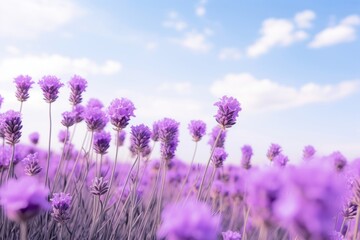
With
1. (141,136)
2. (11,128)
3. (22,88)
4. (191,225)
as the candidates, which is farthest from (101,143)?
(191,225)

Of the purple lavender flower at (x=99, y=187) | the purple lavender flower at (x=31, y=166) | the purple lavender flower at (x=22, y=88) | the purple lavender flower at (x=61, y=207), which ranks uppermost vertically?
the purple lavender flower at (x=22, y=88)

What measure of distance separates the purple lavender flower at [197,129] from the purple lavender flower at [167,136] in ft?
0.61

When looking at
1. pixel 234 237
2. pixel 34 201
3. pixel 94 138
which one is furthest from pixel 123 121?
pixel 34 201

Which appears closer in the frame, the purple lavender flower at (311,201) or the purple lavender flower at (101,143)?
the purple lavender flower at (311,201)

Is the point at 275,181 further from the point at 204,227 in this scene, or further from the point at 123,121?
the point at 123,121

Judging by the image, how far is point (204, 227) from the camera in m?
1.17

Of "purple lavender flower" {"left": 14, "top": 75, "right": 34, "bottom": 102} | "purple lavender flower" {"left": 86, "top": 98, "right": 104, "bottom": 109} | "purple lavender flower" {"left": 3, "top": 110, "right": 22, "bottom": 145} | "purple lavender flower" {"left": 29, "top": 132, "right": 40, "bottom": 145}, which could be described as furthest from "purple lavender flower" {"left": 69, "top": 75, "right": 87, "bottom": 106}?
"purple lavender flower" {"left": 29, "top": 132, "right": 40, "bottom": 145}

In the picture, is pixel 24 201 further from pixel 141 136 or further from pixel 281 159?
pixel 281 159

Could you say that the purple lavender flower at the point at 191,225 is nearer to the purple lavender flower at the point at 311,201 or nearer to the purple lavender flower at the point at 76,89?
the purple lavender flower at the point at 311,201

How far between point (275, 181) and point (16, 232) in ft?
9.68

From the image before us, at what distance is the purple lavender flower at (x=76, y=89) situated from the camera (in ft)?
14.2

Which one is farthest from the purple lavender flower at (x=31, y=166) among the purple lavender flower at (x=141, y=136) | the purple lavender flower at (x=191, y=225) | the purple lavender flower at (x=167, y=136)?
the purple lavender flower at (x=191, y=225)

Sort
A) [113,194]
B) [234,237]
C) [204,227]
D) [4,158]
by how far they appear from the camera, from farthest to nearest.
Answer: [113,194]
[4,158]
[234,237]
[204,227]

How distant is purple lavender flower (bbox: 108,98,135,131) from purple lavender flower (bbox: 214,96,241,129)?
771mm
